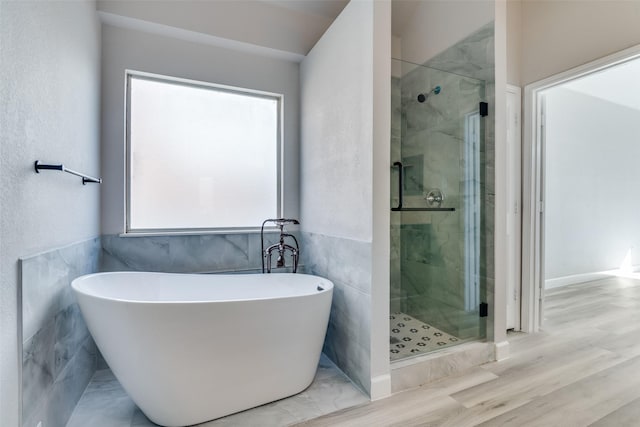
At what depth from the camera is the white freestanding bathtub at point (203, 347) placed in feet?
4.16

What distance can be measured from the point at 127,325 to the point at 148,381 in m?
0.30

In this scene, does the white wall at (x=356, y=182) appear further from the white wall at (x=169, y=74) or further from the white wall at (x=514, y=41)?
the white wall at (x=514, y=41)

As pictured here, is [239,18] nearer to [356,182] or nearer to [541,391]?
[356,182]

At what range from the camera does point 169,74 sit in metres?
2.22

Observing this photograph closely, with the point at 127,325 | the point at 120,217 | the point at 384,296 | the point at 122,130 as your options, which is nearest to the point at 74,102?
the point at 122,130

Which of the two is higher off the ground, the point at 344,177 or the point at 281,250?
the point at 344,177

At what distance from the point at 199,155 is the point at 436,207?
1.97 metres

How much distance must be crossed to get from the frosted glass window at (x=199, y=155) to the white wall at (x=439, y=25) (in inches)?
55.4

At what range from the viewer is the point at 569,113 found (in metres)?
4.01

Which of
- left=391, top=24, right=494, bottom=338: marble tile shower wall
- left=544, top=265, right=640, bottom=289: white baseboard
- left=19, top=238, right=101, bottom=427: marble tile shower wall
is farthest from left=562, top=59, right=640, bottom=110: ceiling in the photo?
left=19, top=238, right=101, bottom=427: marble tile shower wall

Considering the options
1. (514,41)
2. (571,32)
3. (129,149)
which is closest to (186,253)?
(129,149)

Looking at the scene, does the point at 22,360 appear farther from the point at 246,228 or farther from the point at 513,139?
the point at 513,139

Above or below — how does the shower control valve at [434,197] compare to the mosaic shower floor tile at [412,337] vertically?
above

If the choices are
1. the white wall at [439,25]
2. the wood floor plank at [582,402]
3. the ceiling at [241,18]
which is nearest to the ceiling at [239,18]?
the ceiling at [241,18]
